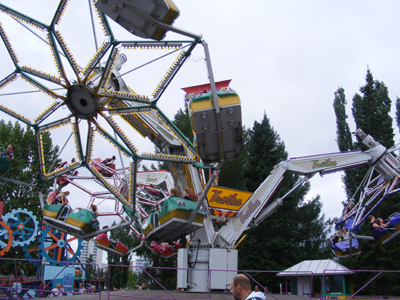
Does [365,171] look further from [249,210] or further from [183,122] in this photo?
[249,210]

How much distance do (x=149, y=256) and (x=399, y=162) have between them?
2603 centimetres

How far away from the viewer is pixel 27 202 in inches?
1336

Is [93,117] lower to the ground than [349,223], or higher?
higher

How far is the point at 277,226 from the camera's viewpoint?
29828 mm

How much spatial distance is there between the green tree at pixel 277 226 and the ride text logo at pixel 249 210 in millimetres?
15572

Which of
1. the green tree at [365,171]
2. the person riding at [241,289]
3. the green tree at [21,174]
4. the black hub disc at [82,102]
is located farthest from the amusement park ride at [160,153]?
the green tree at [21,174]

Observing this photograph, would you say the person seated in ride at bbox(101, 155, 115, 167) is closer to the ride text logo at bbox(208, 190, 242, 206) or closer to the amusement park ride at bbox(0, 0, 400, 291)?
the amusement park ride at bbox(0, 0, 400, 291)

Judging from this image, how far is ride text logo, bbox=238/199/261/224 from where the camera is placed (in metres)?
14.3

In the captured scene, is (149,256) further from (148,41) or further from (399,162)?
(148,41)

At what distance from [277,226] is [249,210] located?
1641 centimetres

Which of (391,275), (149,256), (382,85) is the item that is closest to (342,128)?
(382,85)

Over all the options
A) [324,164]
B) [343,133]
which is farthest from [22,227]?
[343,133]

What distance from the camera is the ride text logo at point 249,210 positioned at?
14.3 metres

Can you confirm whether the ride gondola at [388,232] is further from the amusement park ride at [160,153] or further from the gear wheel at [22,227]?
the gear wheel at [22,227]
